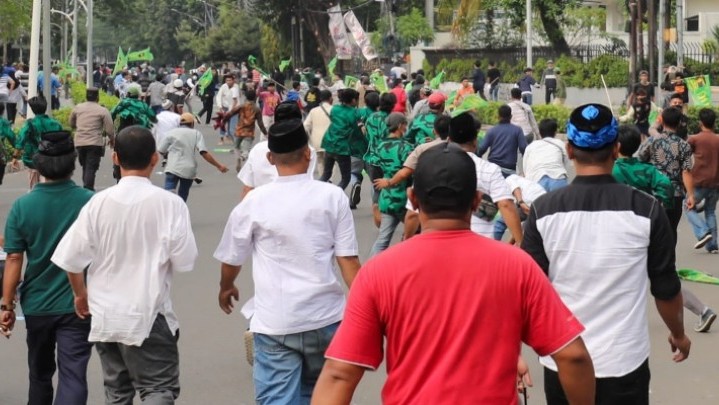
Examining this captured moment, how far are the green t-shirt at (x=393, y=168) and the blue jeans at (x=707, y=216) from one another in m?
3.25

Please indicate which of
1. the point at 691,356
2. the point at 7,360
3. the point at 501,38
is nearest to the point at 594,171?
the point at 691,356

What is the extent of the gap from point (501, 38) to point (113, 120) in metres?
43.0

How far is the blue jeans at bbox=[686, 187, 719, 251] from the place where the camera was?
512 inches

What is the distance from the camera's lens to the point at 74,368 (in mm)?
6223

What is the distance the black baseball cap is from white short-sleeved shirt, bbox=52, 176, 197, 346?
2268 mm

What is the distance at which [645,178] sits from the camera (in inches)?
298

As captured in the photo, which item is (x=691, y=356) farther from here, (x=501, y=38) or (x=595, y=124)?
(x=501, y=38)

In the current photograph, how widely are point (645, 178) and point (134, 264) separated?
323 cm

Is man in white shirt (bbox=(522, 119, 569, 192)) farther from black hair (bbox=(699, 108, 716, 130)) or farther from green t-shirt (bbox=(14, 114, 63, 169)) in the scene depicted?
green t-shirt (bbox=(14, 114, 63, 169))

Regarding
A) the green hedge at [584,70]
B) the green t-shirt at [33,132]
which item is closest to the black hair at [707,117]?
the green t-shirt at [33,132]

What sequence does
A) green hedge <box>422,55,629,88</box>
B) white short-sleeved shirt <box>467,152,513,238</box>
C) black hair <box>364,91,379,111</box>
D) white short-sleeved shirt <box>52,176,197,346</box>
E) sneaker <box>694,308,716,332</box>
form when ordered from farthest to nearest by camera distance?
1. green hedge <box>422,55,629,88</box>
2. black hair <box>364,91,379,111</box>
3. sneaker <box>694,308,716,332</box>
4. white short-sleeved shirt <box>467,152,513,238</box>
5. white short-sleeved shirt <box>52,176,197,346</box>

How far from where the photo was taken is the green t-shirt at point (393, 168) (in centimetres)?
1087

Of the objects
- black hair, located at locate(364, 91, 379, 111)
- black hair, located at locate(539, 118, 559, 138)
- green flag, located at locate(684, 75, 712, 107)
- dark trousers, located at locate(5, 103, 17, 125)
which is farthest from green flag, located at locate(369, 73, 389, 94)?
black hair, located at locate(539, 118, 559, 138)

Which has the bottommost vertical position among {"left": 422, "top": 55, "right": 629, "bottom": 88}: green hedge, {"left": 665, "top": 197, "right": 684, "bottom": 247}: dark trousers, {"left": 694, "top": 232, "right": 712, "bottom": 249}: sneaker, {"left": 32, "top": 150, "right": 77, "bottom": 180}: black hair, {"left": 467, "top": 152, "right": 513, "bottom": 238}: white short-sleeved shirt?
{"left": 694, "top": 232, "right": 712, "bottom": 249}: sneaker
